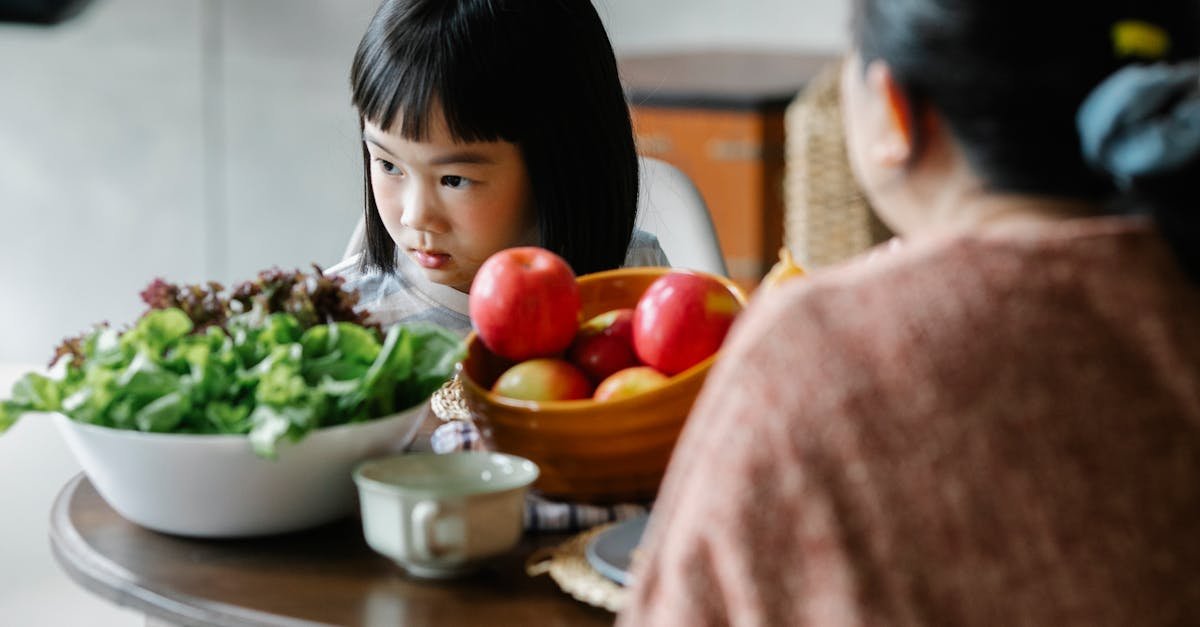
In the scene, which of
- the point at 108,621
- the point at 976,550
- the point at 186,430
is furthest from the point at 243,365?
the point at 108,621

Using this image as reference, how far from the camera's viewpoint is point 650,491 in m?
1.08

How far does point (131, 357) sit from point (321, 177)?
9.95 ft

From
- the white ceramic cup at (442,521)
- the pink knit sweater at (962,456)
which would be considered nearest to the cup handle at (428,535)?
the white ceramic cup at (442,521)

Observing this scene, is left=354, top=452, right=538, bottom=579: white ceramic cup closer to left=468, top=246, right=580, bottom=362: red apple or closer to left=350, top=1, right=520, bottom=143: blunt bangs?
left=468, top=246, right=580, bottom=362: red apple

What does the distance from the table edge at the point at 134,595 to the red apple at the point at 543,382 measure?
0.95ft

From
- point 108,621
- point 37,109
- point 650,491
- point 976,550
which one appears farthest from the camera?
point 37,109

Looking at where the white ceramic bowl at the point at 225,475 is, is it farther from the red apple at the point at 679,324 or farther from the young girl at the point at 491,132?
the young girl at the point at 491,132

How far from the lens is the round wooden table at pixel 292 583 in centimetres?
88

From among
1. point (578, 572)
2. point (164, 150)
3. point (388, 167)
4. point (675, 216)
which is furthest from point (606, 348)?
point (164, 150)

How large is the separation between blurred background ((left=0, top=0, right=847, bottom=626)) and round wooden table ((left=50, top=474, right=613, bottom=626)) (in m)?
2.90

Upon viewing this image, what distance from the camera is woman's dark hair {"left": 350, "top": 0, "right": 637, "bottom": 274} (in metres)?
1.51

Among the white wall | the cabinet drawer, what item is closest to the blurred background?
the white wall

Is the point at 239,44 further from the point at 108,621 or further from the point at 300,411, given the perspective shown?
the point at 300,411

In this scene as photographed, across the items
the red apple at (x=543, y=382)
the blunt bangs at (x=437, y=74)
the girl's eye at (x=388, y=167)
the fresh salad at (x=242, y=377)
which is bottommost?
the red apple at (x=543, y=382)
